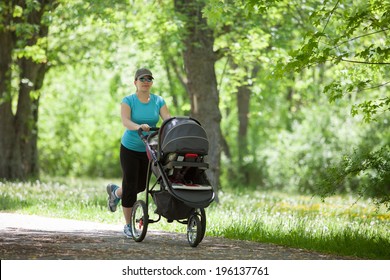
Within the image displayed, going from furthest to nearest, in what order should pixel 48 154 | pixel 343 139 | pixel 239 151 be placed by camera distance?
1. pixel 48 154
2. pixel 239 151
3. pixel 343 139

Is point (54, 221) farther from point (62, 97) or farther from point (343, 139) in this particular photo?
point (62, 97)

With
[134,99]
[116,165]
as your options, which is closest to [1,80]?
[134,99]

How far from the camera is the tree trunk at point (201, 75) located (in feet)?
54.8

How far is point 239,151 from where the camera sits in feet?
96.5

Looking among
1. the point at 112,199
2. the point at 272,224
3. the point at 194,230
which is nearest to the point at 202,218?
the point at 194,230

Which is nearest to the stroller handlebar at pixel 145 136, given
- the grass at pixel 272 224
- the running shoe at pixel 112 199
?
the running shoe at pixel 112 199

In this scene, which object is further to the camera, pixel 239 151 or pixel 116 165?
pixel 116 165

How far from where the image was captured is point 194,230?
31.6ft

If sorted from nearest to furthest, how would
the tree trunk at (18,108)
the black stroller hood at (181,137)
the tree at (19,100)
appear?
the black stroller hood at (181,137)
the tree at (19,100)
the tree trunk at (18,108)

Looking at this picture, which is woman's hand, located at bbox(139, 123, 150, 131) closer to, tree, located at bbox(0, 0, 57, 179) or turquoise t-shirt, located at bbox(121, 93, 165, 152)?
turquoise t-shirt, located at bbox(121, 93, 165, 152)

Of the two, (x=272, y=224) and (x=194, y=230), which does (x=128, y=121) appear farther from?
(x=272, y=224)

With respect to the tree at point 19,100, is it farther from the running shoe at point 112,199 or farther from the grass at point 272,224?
the running shoe at point 112,199
